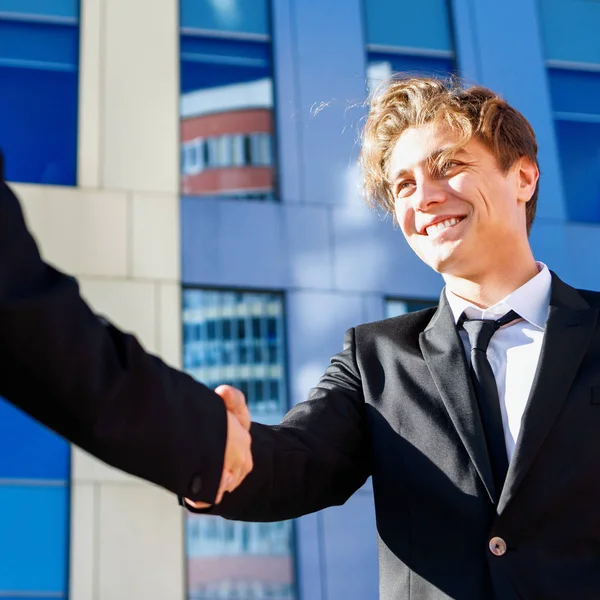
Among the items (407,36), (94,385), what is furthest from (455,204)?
(407,36)

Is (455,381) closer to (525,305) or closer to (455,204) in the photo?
(525,305)

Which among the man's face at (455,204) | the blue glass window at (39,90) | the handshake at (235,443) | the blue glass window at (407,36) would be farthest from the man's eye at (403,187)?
the blue glass window at (407,36)

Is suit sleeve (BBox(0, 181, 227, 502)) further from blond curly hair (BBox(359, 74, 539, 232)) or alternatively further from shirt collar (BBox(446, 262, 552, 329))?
blond curly hair (BBox(359, 74, 539, 232))

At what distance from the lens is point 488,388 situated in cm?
217

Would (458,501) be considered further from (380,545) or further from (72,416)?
(72,416)

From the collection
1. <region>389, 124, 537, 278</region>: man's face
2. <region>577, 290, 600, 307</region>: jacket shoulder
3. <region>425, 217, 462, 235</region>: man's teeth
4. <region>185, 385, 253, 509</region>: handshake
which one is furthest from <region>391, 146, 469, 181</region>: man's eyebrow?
<region>185, 385, 253, 509</region>: handshake

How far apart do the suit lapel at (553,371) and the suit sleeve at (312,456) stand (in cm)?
37

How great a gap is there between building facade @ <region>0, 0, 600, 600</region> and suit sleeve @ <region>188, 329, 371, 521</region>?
15.4ft

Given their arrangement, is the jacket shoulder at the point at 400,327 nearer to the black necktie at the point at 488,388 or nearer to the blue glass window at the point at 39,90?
the black necktie at the point at 488,388

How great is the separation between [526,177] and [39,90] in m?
5.52

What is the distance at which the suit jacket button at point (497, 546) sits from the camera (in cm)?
195

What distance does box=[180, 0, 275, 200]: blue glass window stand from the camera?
25.2 feet

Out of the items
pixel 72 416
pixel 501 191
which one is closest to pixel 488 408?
pixel 501 191

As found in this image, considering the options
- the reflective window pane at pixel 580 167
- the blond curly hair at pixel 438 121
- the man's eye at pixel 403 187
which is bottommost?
the man's eye at pixel 403 187
